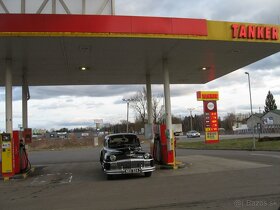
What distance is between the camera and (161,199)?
33.6ft

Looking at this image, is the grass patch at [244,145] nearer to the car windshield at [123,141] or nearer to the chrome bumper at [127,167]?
the car windshield at [123,141]

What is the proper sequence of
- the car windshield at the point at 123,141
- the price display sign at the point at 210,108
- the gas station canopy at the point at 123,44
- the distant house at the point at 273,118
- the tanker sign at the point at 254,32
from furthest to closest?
the distant house at the point at 273,118
the price display sign at the point at 210,108
the car windshield at the point at 123,141
the tanker sign at the point at 254,32
the gas station canopy at the point at 123,44

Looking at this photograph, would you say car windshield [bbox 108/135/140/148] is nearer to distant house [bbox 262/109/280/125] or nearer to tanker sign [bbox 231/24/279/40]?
tanker sign [bbox 231/24/279/40]

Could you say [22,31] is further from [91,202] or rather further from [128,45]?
[91,202]

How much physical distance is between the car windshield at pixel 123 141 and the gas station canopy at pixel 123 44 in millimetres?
3578

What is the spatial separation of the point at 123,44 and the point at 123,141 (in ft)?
14.0

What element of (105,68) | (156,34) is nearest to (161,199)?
(156,34)

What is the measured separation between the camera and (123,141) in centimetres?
1778

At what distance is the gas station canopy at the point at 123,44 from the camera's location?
580 inches

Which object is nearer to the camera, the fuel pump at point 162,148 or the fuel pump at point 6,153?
the fuel pump at point 6,153

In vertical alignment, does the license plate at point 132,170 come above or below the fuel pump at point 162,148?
below

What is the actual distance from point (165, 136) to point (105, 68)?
4917 mm

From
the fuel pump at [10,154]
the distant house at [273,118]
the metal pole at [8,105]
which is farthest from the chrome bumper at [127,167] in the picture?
the distant house at [273,118]

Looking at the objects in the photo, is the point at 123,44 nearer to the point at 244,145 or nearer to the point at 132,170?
the point at 132,170
